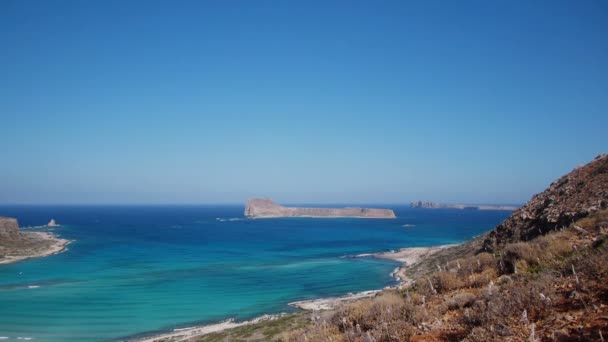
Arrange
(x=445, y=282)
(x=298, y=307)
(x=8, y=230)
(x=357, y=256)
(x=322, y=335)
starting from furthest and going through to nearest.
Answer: (x=8, y=230) < (x=357, y=256) < (x=298, y=307) < (x=445, y=282) < (x=322, y=335)

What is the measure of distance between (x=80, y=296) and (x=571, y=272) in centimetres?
4631

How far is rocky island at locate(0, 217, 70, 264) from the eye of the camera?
2699 inches

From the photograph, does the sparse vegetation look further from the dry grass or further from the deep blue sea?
the deep blue sea

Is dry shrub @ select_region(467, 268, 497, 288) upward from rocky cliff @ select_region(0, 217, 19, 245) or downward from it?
upward

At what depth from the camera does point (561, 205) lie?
16750 mm

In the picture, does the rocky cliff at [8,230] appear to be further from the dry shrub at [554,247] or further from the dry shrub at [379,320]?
the dry shrub at [554,247]

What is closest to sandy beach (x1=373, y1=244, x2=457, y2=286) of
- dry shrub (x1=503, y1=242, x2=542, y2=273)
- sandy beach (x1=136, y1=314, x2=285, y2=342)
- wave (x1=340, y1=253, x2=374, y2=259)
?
wave (x1=340, y1=253, x2=374, y2=259)

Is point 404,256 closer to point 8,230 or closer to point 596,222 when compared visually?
point 596,222

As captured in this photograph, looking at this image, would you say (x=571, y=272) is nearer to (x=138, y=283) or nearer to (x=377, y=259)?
(x=138, y=283)

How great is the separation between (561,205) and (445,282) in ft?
31.6

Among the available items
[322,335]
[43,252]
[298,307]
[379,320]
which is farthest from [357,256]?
[379,320]

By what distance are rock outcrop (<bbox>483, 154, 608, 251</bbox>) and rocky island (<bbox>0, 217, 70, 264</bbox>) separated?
77.3 meters

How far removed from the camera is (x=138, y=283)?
47750 millimetres

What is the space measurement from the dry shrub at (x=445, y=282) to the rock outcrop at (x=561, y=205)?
6.98 m
